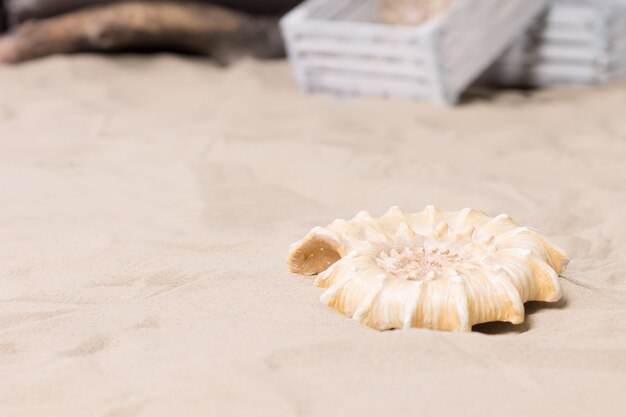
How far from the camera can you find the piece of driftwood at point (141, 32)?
13.9 ft

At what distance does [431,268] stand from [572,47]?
94.5 inches

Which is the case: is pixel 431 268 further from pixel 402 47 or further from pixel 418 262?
pixel 402 47

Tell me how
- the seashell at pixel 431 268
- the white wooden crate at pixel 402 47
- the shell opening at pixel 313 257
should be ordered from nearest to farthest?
the seashell at pixel 431 268
the shell opening at pixel 313 257
the white wooden crate at pixel 402 47

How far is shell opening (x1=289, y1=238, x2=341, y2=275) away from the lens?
195 cm

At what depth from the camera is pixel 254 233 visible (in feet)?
7.65

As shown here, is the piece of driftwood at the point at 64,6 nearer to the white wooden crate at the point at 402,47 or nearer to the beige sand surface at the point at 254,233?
the beige sand surface at the point at 254,233

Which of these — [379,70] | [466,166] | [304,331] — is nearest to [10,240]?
[304,331]

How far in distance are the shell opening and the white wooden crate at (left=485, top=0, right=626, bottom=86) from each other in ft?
7.55

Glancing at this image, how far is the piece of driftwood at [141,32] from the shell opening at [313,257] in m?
2.56

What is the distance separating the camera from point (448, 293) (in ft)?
5.55

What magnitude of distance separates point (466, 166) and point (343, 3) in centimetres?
135

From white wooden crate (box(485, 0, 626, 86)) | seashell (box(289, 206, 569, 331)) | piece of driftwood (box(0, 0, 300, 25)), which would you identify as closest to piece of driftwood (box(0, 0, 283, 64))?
piece of driftwood (box(0, 0, 300, 25))

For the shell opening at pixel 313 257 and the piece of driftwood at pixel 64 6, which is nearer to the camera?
the shell opening at pixel 313 257

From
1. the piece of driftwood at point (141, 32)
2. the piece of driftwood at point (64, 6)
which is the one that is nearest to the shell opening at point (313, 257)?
the piece of driftwood at point (141, 32)
